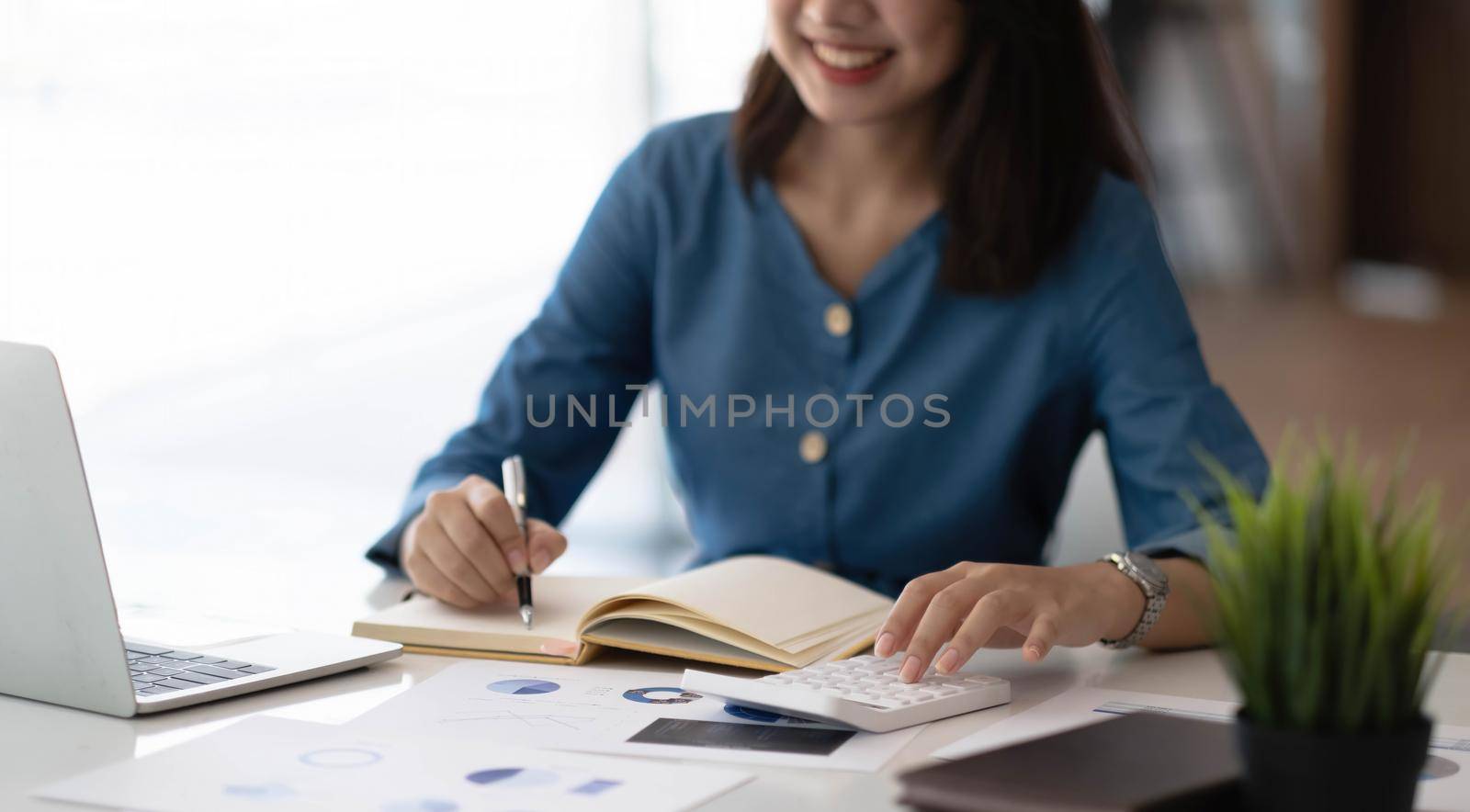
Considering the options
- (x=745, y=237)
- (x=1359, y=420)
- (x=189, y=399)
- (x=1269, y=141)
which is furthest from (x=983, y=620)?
(x=1269, y=141)

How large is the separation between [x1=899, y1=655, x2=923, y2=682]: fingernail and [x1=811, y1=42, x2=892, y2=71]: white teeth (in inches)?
27.2

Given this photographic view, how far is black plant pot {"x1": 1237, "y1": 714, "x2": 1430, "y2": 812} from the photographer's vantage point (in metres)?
0.59

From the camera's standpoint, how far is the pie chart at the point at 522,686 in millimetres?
987

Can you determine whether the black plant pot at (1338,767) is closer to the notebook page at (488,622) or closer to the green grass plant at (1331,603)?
the green grass plant at (1331,603)

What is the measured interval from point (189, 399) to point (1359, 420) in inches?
142

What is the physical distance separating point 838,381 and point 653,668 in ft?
1.78

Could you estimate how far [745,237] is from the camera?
1571mm

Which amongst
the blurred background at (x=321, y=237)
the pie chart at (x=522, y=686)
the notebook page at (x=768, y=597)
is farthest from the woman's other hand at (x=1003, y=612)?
the blurred background at (x=321, y=237)

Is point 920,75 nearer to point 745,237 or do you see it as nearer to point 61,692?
point 745,237

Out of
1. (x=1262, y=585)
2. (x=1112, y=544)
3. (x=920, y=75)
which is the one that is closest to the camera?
(x=1262, y=585)

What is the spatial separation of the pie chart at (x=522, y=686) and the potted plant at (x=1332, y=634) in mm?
509

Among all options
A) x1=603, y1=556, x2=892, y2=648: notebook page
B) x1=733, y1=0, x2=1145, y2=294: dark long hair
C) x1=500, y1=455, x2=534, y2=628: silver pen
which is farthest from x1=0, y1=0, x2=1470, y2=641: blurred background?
x1=603, y1=556, x2=892, y2=648: notebook page

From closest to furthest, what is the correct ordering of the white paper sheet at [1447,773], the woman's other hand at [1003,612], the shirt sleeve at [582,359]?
the white paper sheet at [1447,773] < the woman's other hand at [1003,612] < the shirt sleeve at [582,359]

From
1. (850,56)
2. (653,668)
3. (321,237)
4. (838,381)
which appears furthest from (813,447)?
(321,237)
